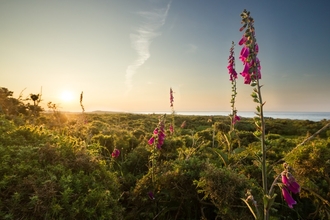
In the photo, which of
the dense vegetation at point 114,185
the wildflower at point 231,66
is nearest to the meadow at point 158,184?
the dense vegetation at point 114,185

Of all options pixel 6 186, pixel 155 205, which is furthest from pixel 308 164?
pixel 6 186

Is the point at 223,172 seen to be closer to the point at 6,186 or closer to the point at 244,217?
the point at 244,217

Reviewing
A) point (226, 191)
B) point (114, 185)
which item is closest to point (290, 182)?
point (226, 191)

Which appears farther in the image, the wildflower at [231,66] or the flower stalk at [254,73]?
the wildflower at [231,66]

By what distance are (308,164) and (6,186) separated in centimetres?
514

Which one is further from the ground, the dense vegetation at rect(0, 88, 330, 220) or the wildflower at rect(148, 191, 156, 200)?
the dense vegetation at rect(0, 88, 330, 220)

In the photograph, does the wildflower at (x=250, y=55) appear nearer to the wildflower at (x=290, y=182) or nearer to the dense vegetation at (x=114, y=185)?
the dense vegetation at (x=114, y=185)

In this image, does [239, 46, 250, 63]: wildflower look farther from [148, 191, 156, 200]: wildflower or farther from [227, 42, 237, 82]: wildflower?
[227, 42, 237, 82]: wildflower

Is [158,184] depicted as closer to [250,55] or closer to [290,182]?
[290,182]

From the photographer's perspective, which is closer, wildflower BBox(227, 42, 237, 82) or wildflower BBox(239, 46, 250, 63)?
wildflower BBox(239, 46, 250, 63)

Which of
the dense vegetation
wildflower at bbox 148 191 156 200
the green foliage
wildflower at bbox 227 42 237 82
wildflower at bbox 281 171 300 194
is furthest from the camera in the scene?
wildflower at bbox 227 42 237 82

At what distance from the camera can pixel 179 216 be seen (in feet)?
13.2

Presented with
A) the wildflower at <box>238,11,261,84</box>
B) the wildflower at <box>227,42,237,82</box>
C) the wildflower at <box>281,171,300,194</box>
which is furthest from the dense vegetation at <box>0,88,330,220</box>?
the wildflower at <box>227,42,237,82</box>

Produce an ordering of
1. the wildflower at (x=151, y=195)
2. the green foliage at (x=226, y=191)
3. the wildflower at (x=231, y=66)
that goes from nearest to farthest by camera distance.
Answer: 1. the green foliage at (x=226, y=191)
2. the wildflower at (x=151, y=195)
3. the wildflower at (x=231, y=66)
